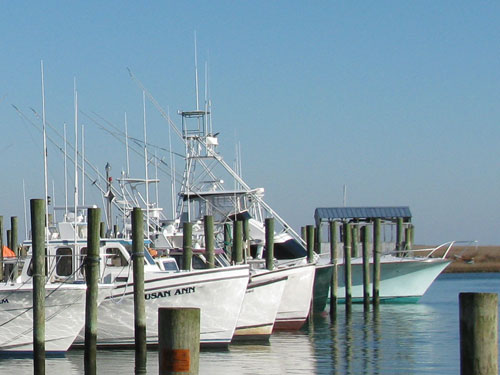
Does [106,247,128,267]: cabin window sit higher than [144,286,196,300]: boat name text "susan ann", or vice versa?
[106,247,128,267]: cabin window

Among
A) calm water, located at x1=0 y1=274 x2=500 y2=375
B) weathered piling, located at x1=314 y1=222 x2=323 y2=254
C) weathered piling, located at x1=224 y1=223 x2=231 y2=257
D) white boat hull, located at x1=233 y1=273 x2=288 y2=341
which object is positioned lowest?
calm water, located at x1=0 y1=274 x2=500 y2=375

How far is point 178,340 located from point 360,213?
4499 cm

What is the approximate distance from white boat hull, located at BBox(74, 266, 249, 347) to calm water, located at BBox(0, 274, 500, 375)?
17.7 inches

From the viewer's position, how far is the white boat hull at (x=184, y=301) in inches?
969

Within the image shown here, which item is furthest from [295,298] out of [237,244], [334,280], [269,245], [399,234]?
[399,234]

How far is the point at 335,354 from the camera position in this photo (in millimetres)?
26688

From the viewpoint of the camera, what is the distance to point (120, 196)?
3234cm

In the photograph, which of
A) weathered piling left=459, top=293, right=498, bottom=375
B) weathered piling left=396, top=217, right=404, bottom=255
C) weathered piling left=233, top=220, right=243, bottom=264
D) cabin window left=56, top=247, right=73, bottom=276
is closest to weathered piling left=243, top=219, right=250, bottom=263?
weathered piling left=233, top=220, right=243, bottom=264

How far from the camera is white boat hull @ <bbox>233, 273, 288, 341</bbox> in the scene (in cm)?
2781

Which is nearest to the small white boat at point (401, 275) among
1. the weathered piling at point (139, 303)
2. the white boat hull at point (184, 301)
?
the white boat hull at point (184, 301)

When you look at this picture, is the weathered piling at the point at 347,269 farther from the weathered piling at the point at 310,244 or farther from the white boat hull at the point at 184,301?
the white boat hull at the point at 184,301

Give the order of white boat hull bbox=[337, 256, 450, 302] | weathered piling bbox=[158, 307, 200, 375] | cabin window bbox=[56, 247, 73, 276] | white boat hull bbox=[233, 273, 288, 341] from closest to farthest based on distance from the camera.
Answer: weathered piling bbox=[158, 307, 200, 375]
cabin window bbox=[56, 247, 73, 276]
white boat hull bbox=[233, 273, 288, 341]
white boat hull bbox=[337, 256, 450, 302]

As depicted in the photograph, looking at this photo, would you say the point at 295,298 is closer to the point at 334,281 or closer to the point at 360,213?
the point at 334,281

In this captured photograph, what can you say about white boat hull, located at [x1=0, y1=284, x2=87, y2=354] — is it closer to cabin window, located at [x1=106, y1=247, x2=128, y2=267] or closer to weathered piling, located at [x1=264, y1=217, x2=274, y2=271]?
cabin window, located at [x1=106, y1=247, x2=128, y2=267]
